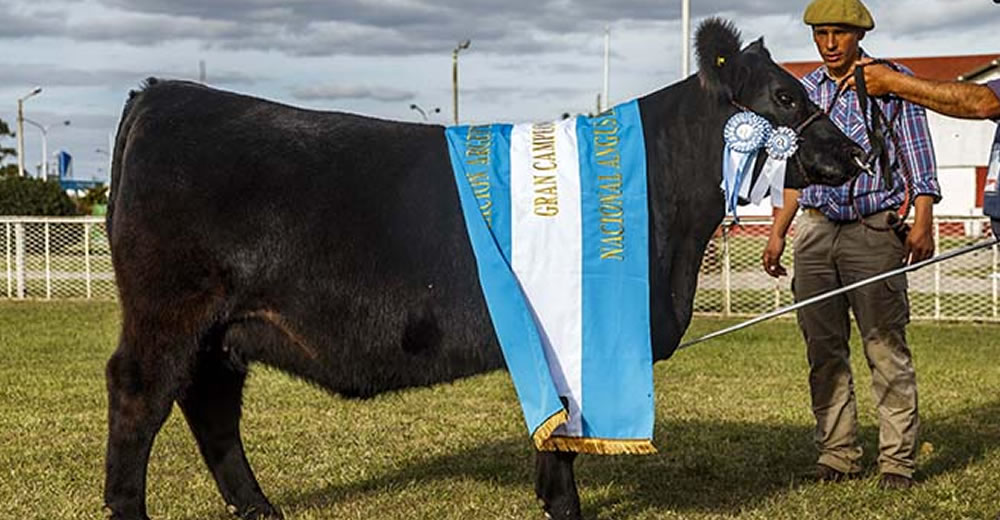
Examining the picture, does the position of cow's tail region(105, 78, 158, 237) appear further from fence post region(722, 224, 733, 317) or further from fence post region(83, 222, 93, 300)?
fence post region(83, 222, 93, 300)

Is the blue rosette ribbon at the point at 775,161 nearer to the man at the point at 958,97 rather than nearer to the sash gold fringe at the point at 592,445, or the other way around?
the man at the point at 958,97

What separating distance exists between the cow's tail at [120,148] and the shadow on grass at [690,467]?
1689mm

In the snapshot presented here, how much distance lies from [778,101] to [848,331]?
1.86 m

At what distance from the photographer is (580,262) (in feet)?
15.4

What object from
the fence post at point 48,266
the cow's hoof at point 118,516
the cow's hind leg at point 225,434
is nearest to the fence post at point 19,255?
the fence post at point 48,266

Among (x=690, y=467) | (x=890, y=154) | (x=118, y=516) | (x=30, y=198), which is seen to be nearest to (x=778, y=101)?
(x=890, y=154)

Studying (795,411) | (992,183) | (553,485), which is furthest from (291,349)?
(795,411)

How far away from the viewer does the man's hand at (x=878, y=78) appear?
4426mm

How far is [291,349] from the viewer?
461 cm

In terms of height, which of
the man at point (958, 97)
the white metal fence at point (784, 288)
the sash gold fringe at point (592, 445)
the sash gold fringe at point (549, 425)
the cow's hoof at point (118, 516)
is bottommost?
the white metal fence at point (784, 288)

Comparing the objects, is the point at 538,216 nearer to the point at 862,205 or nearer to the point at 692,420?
the point at 862,205

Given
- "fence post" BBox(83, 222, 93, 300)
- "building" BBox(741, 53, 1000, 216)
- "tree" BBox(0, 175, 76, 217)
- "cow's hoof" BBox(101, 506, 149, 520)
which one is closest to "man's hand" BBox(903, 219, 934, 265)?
"cow's hoof" BBox(101, 506, 149, 520)

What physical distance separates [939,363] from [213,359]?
25.7ft

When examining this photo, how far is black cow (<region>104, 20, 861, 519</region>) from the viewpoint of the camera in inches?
178
